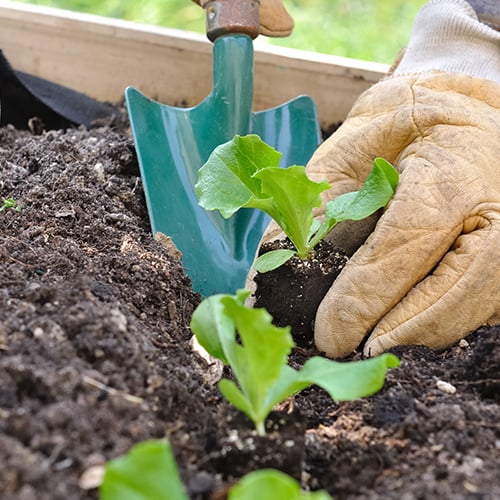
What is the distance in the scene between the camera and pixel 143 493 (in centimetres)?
62

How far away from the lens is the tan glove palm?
124 centimetres

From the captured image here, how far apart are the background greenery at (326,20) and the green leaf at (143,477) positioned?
2.90 metres

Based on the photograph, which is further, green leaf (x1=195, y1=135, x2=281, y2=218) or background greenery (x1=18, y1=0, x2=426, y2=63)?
background greenery (x1=18, y1=0, x2=426, y2=63)

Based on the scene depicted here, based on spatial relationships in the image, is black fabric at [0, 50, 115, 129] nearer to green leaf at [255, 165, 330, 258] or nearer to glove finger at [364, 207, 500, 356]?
green leaf at [255, 165, 330, 258]

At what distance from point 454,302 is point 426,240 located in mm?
129

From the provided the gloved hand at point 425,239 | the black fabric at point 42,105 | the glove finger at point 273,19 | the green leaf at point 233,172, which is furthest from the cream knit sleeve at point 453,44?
the black fabric at point 42,105

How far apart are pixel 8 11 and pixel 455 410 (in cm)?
188

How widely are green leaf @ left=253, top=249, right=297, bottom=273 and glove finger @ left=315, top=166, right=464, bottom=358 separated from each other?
116 mm

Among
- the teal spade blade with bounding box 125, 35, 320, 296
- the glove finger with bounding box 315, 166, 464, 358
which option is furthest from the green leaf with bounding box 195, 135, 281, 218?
the teal spade blade with bounding box 125, 35, 320, 296

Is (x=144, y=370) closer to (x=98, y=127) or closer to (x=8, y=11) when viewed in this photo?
(x=98, y=127)

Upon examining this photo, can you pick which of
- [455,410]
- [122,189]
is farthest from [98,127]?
[455,410]

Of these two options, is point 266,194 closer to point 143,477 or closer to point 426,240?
point 426,240

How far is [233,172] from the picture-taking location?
49.9 inches

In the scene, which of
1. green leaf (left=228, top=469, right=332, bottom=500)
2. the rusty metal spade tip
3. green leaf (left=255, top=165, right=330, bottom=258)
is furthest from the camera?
the rusty metal spade tip
